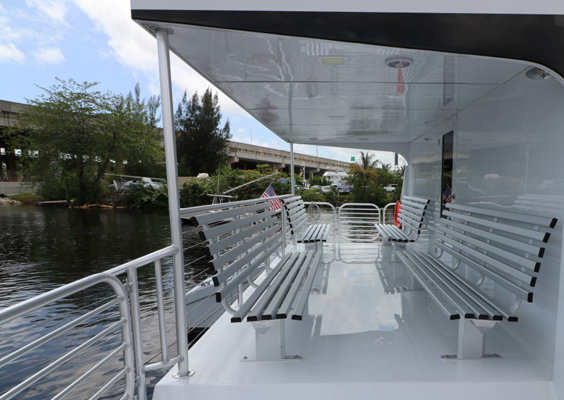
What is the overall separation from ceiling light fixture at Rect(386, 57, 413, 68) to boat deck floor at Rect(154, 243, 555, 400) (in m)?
2.03

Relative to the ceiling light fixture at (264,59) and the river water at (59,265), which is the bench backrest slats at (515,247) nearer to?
the ceiling light fixture at (264,59)

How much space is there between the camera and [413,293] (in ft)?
12.9

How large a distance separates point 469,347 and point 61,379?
5.02 m

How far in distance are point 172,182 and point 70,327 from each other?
0.88m

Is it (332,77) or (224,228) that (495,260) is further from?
(224,228)

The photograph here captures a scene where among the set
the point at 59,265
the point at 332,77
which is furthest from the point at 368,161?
the point at 332,77

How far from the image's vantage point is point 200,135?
39750 mm

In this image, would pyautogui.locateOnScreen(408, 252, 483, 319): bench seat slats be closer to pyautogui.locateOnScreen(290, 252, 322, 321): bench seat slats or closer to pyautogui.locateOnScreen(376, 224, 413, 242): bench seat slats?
pyautogui.locateOnScreen(290, 252, 322, 321): bench seat slats

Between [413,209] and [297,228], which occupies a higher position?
[413,209]

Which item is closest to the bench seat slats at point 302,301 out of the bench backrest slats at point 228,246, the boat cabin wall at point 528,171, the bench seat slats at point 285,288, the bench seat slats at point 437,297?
the bench seat slats at point 285,288

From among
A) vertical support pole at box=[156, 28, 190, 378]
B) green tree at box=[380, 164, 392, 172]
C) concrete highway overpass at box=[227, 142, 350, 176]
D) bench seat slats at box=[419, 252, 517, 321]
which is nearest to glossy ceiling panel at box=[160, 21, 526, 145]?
vertical support pole at box=[156, 28, 190, 378]

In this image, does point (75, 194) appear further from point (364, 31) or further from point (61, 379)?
point (364, 31)

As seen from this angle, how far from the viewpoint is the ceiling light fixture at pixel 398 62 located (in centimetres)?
253

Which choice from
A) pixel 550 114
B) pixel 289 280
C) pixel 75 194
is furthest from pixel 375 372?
pixel 75 194
